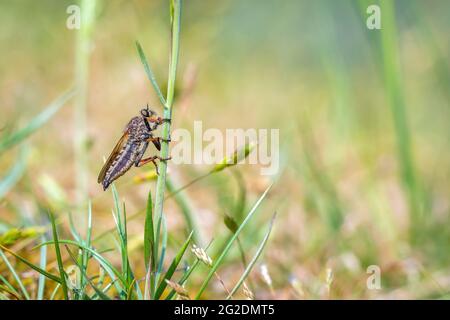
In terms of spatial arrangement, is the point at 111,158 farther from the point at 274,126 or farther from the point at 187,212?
the point at 274,126

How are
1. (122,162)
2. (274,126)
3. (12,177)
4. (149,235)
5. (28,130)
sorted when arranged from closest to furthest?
(149,235) → (122,162) → (28,130) → (12,177) → (274,126)

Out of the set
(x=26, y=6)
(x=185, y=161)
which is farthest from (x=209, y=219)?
(x=26, y=6)

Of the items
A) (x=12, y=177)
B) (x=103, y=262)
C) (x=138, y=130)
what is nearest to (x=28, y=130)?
(x=12, y=177)

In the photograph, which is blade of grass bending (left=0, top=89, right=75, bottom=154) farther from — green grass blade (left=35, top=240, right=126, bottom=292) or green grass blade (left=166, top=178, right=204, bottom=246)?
green grass blade (left=35, top=240, right=126, bottom=292)

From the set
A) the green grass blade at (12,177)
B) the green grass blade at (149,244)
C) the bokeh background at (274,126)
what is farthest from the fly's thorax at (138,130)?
the green grass blade at (12,177)

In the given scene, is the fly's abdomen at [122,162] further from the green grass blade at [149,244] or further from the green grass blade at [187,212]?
the green grass blade at [187,212]

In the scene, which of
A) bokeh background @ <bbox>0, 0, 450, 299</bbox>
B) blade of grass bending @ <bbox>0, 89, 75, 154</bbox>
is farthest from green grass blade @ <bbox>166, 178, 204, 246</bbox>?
blade of grass bending @ <bbox>0, 89, 75, 154</bbox>
